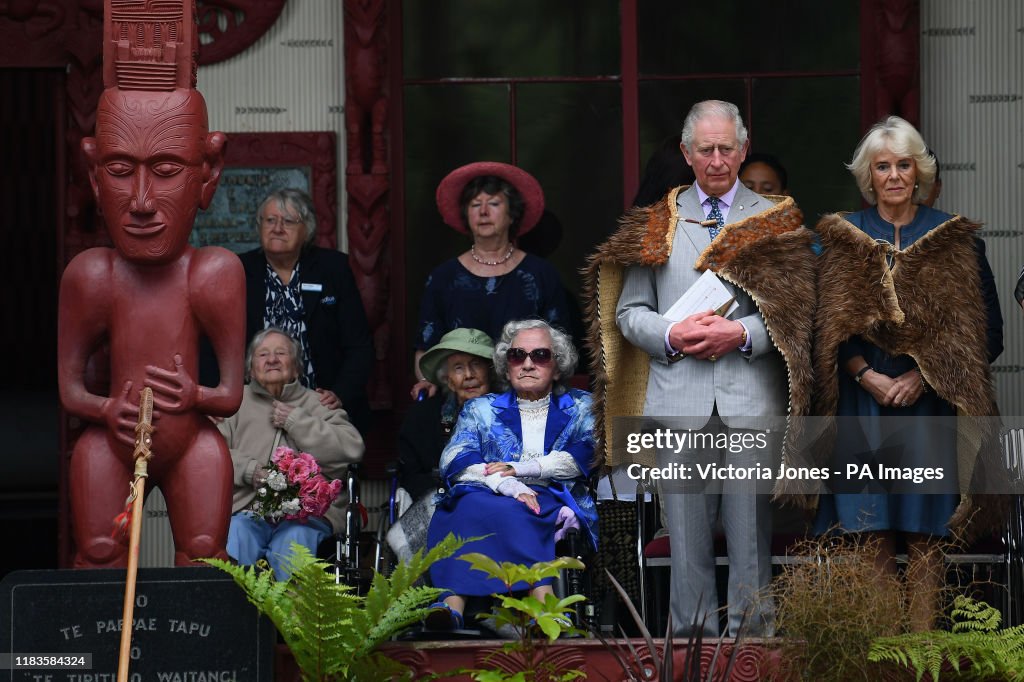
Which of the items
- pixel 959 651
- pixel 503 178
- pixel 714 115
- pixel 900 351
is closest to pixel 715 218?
pixel 714 115

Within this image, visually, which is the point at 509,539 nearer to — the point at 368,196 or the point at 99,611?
the point at 99,611

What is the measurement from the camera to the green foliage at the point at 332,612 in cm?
545

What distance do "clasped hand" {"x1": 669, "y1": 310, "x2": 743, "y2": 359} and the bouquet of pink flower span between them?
173 cm

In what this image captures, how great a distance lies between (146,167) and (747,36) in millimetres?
3707

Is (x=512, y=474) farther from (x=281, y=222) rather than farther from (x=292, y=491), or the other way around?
(x=281, y=222)

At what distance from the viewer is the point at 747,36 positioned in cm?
872

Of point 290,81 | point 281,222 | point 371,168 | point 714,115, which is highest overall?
point 290,81

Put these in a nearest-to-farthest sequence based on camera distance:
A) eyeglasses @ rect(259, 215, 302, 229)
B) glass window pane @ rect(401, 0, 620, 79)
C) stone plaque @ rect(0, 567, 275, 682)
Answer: stone plaque @ rect(0, 567, 275, 682) → eyeglasses @ rect(259, 215, 302, 229) → glass window pane @ rect(401, 0, 620, 79)

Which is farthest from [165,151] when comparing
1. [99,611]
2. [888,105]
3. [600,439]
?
[888,105]

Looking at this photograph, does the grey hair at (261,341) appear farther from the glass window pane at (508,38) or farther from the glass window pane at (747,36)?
the glass window pane at (747,36)

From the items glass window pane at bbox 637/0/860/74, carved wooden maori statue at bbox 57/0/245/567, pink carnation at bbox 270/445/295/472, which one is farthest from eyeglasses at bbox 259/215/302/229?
carved wooden maori statue at bbox 57/0/245/567

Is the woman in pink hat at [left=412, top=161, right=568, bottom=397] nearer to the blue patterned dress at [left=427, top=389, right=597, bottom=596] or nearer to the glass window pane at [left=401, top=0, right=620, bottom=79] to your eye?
the blue patterned dress at [left=427, top=389, right=597, bottom=596]

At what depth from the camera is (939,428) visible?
6.59 metres

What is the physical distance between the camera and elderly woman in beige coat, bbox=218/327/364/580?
7504mm
